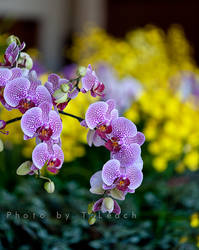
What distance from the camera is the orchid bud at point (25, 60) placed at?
1.57ft

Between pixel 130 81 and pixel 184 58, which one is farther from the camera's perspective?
pixel 184 58

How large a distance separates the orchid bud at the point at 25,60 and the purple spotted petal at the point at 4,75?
41mm

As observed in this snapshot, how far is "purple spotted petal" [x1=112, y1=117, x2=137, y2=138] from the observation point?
43 centimetres

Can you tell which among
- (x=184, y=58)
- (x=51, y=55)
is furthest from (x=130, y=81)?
(x=51, y=55)

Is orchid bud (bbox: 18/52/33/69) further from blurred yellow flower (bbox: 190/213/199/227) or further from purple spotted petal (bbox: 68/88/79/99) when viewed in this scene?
blurred yellow flower (bbox: 190/213/199/227)

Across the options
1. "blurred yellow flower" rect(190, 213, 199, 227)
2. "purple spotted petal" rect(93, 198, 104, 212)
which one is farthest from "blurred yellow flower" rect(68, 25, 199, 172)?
"purple spotted petal" rect(93, 198, 104, 212)

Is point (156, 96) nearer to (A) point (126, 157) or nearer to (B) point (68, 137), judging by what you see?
(B) point (68, 137)

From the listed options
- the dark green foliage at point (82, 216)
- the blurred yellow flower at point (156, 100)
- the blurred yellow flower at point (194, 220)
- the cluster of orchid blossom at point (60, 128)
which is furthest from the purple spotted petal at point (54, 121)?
the blurred yellow flower at point (156, 100)

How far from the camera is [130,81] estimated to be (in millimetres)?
1212

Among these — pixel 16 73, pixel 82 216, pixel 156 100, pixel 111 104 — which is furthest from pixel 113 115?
pixel 156 100

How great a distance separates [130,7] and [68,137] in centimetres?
370

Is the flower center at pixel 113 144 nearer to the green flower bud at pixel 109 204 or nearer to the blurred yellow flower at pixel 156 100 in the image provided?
the green flower bud at pixel 109 204

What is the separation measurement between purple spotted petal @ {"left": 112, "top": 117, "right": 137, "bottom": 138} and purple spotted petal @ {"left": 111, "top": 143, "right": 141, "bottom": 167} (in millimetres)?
13

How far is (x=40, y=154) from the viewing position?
0.43m
